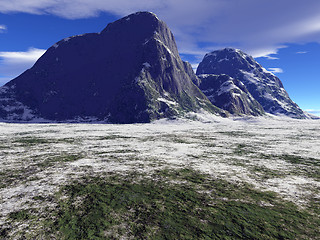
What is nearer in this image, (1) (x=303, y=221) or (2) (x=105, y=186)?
(1) (x=303, y=221)

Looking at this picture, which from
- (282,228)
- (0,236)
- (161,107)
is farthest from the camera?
(161,107)

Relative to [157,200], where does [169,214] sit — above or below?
above

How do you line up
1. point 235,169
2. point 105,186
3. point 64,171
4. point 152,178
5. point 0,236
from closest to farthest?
point 0,236 → point 105,186 → point 152,178 → point 64,171 → point 235,169

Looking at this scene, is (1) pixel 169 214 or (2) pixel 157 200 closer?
(1) pixel 169 214

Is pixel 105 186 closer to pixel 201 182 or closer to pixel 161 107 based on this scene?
pixel 201 182

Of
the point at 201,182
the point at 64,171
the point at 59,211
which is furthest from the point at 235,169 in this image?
the point at 64,171

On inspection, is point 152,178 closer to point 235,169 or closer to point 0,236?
point 235,169

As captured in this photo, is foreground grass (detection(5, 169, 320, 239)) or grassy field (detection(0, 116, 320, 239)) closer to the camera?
foreground grass (detection(5, 169, 320, 239))

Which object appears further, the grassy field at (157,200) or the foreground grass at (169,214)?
the grassy field at (157,200)
